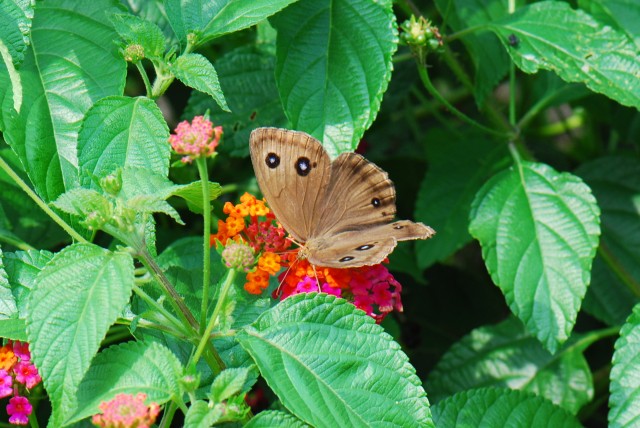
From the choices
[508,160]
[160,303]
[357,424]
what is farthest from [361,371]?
[508,160]

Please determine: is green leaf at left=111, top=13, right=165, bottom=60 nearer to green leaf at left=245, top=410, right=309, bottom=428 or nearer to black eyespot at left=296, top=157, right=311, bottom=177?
black eyespot at left=296, top=157, right=311, bottom=177

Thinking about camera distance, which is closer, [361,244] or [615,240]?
[361,244]

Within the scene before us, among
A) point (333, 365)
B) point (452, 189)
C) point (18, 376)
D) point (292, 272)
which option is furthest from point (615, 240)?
point (18, 376)

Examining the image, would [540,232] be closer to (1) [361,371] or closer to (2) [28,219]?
(1) [361,371]

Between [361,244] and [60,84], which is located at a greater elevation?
[60,84]

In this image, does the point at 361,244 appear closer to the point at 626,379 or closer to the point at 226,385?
the point at 226,385

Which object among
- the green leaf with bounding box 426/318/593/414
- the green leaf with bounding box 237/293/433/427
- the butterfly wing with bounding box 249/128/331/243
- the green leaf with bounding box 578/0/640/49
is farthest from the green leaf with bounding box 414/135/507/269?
the green leaf with bounding box 237/293/433/427
